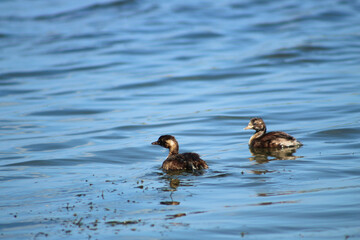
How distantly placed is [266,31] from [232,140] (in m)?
21.1

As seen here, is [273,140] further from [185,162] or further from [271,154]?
[185,162]

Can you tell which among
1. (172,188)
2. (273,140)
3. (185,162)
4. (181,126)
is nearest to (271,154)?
(273,140)

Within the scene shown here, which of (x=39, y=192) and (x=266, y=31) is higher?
(x=266, y=31)

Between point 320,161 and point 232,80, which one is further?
point 232,80

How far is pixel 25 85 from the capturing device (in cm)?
2195

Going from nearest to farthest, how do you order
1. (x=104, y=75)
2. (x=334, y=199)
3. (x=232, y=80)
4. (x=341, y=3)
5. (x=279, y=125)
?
1. (x=334, y=199)
2. (x=279, y=125)
3. (x=232, y=80)
4. (x=104, y=75)
5. (x=341, y=3)

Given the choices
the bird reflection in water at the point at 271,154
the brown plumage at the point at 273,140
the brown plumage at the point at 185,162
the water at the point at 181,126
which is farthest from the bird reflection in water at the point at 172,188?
the brown plumage at the point at 273,140

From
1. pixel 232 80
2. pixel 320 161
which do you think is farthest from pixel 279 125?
pixel 232 80

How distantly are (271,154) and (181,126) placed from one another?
382 centimetres

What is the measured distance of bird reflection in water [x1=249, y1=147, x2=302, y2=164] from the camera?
10.6 m

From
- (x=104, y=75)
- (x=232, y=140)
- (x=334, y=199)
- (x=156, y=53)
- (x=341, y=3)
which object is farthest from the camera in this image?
(x=341, y=3)

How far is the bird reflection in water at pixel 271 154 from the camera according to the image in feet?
34.8

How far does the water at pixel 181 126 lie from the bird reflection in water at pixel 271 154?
0.24 feet

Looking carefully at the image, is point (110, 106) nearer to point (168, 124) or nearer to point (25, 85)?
point (168, 124)
